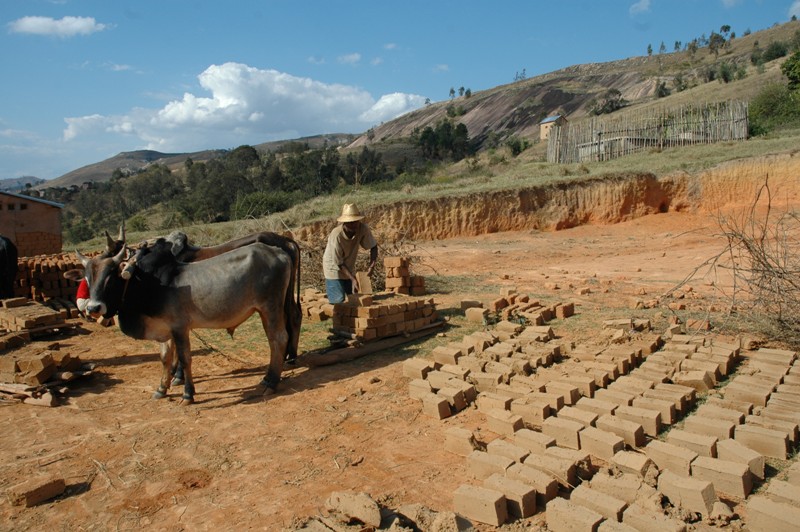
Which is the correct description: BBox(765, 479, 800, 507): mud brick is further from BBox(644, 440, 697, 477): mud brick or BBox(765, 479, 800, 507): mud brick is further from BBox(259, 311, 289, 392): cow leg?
BBox(259, 311, 289, 392): cow leg

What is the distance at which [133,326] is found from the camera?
5.64 meters

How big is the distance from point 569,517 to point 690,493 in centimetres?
84

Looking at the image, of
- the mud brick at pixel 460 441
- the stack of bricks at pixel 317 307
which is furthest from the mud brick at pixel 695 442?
the stack of bricks at pixel 317 307

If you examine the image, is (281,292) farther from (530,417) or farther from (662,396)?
(662,396)

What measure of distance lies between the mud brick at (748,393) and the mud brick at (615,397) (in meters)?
0.87

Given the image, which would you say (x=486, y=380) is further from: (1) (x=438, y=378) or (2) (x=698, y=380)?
(2) (x=698, y=380)

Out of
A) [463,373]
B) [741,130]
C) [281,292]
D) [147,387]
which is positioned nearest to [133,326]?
[147,387]

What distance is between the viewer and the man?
7957 millimetres

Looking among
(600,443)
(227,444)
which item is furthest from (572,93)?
(227,444)

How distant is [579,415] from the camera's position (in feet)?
15.4

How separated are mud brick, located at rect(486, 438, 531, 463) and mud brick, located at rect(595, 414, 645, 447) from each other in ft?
2.65

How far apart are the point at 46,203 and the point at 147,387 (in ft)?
44.5

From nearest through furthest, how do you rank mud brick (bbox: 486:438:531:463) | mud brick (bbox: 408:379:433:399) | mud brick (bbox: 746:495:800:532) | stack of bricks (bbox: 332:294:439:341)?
mud brick (bbox: 746:495:800:532) < mud brick (bbox: 486:438:531:463) < mud brick (bbox: 408:379:433:399) < stack of bricks (bbox: 332:294:439:341)

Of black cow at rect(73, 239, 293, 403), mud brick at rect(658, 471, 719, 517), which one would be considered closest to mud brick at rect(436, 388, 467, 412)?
black cow at rect(73, 239, 293, 403)
